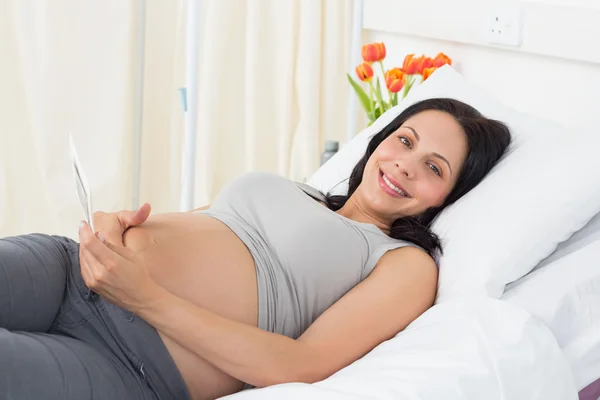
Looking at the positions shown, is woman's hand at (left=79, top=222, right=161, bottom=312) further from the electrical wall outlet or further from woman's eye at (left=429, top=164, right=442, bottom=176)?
the electrical wall outlet

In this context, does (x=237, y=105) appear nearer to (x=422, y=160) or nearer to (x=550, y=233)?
(x=422, y=160)

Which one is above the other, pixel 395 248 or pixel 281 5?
pixel 281 5

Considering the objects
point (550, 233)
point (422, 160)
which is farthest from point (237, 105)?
point (550, 233)

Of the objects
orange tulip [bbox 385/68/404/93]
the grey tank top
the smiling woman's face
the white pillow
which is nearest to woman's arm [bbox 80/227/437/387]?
the grey tank top

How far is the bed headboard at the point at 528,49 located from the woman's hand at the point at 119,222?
1051mm

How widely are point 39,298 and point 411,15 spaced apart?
1615 millimetres

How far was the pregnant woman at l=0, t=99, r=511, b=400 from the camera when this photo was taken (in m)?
1.26

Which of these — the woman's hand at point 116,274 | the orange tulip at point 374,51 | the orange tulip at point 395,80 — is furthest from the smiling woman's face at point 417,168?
the orange tulip at point 374,51

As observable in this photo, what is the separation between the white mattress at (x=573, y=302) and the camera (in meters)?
1.33

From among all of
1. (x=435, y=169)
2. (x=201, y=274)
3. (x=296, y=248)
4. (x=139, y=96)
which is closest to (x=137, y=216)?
Answer: (x=201, y=274)

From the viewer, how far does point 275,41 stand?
2.87 meters

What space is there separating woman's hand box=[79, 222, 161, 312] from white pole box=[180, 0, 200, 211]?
1298 millimetres

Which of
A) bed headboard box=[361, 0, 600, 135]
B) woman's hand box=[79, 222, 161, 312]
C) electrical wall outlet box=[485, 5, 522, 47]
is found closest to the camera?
woman's hand box=[79, 222, 161, 312]

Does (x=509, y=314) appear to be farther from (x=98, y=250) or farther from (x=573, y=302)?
(x=98, y=250)
